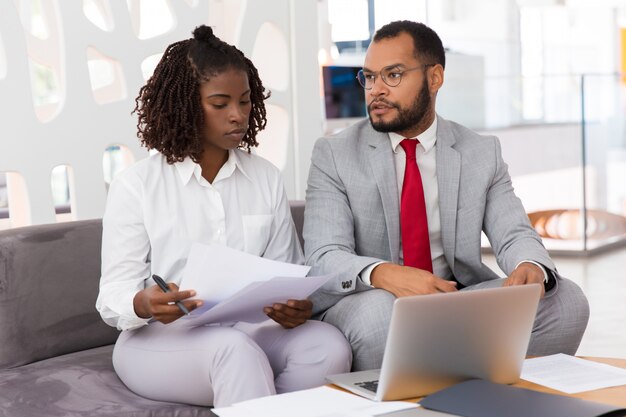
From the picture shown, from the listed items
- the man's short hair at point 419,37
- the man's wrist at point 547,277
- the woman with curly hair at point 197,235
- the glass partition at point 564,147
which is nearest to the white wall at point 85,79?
the woman with curly hair at point 197,235

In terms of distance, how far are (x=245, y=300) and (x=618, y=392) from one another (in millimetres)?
738

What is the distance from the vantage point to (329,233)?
2.45 m

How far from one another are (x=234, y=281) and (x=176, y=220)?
339 millimetres

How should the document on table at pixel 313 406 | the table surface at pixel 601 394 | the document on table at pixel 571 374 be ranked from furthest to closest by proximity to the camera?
1. the document on table at pixel 571 374
2. the table surface at pixel 601 394
3. the document on table at pixel 313 406

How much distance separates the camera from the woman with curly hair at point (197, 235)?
1.97 metres

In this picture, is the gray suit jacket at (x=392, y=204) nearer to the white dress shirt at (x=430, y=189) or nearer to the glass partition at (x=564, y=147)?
the white dress shirt at (x=430, y=189)

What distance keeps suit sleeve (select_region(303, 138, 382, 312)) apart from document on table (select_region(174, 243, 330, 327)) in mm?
347

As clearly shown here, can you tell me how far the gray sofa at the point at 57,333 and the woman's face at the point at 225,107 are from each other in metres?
0.49

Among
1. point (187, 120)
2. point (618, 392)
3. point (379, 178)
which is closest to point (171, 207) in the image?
point (187, 120)

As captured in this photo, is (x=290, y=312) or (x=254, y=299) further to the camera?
(x=290, y=312)

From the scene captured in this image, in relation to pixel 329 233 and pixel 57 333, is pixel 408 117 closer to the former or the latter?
pixel 329 233

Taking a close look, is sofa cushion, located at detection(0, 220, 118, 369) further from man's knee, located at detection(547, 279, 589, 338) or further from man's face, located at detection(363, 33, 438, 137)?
man's knee, located at detection(547, 279, 589, 338)

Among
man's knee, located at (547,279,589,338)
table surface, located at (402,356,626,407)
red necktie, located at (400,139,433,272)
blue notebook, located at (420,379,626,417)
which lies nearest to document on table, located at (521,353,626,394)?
table surface, located at (402,356,626,407)

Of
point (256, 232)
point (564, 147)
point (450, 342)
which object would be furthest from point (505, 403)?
point (564, 147)
